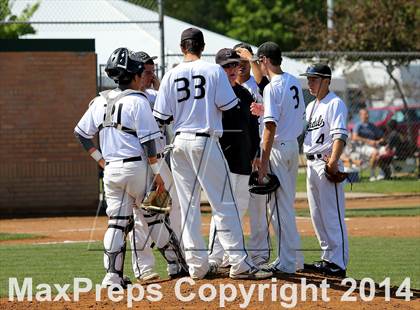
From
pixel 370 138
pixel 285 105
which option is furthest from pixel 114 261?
pixel 370 138

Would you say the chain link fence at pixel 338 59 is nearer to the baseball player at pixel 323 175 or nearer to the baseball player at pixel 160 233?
the baseball player at pixel 160 233

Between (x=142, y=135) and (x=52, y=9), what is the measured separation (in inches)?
665

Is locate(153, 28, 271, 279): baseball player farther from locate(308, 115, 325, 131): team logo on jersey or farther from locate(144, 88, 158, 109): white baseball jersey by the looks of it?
locate(308, 115, 325, 131): team logo on jersey

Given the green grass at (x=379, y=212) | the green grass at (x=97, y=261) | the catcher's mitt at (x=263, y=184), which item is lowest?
the green grass at (x=379, y=212)

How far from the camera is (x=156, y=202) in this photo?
31.9ft

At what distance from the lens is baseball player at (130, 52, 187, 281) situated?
10312mm

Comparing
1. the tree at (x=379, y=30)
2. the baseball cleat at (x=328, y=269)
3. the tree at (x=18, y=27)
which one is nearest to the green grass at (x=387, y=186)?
the tree at (x=379, y=30)

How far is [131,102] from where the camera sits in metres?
9.80

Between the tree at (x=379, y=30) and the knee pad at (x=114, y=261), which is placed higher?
the tree at (x=379, y=30)

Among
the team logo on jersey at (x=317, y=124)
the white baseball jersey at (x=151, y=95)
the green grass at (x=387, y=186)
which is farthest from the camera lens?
the green grass at (x=387, y=186)

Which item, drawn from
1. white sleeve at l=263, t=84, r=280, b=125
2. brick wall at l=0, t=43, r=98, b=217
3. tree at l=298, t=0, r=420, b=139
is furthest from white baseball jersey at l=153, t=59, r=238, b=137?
tree at l=298, t=0, r=420, b=139

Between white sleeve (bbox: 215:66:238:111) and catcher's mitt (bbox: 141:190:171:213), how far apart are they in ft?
3.33

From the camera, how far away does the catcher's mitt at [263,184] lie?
10109mm

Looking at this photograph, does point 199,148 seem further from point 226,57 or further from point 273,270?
point 273,270
